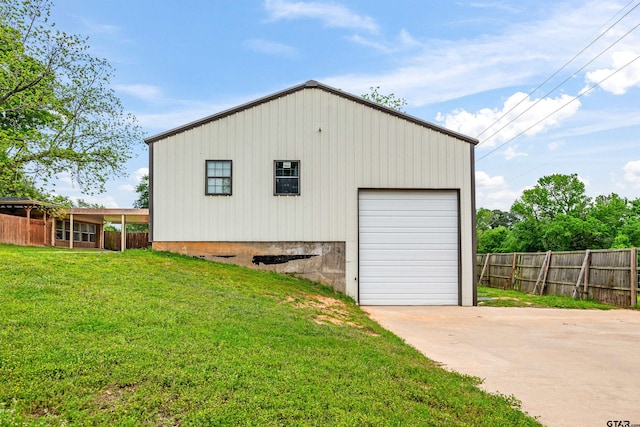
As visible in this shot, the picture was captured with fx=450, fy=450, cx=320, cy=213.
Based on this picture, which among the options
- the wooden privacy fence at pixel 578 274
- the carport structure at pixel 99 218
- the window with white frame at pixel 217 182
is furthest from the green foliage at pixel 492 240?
the window with white frame at pixel 217 182

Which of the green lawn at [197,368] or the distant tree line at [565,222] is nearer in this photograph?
the green lawn at [197,368]

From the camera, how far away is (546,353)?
250 inches

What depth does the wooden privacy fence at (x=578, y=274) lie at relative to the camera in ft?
40.2

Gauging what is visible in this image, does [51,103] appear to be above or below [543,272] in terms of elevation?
above

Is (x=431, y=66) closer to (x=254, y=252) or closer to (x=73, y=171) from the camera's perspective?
(x=254, y=252)

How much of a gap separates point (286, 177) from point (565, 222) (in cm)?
2399

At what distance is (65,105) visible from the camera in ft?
48.0

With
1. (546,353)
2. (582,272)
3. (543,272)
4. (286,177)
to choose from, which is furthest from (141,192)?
(546,353)

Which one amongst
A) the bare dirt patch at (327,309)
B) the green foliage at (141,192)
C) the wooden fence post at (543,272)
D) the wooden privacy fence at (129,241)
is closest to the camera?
the bare dirt patch at (327,309)

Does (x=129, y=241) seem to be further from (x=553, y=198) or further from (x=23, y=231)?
(x=553, y=198)

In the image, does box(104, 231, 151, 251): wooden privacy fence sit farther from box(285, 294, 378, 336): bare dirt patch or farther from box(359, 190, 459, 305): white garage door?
box(285, 294, 378, 336): bare dirt patch

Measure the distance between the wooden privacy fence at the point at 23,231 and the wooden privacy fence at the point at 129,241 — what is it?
618cm

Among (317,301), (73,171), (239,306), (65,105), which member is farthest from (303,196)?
(65,105)

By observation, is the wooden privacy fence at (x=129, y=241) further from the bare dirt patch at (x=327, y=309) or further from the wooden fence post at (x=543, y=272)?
the wooden fence post at (x=543, y=272)
